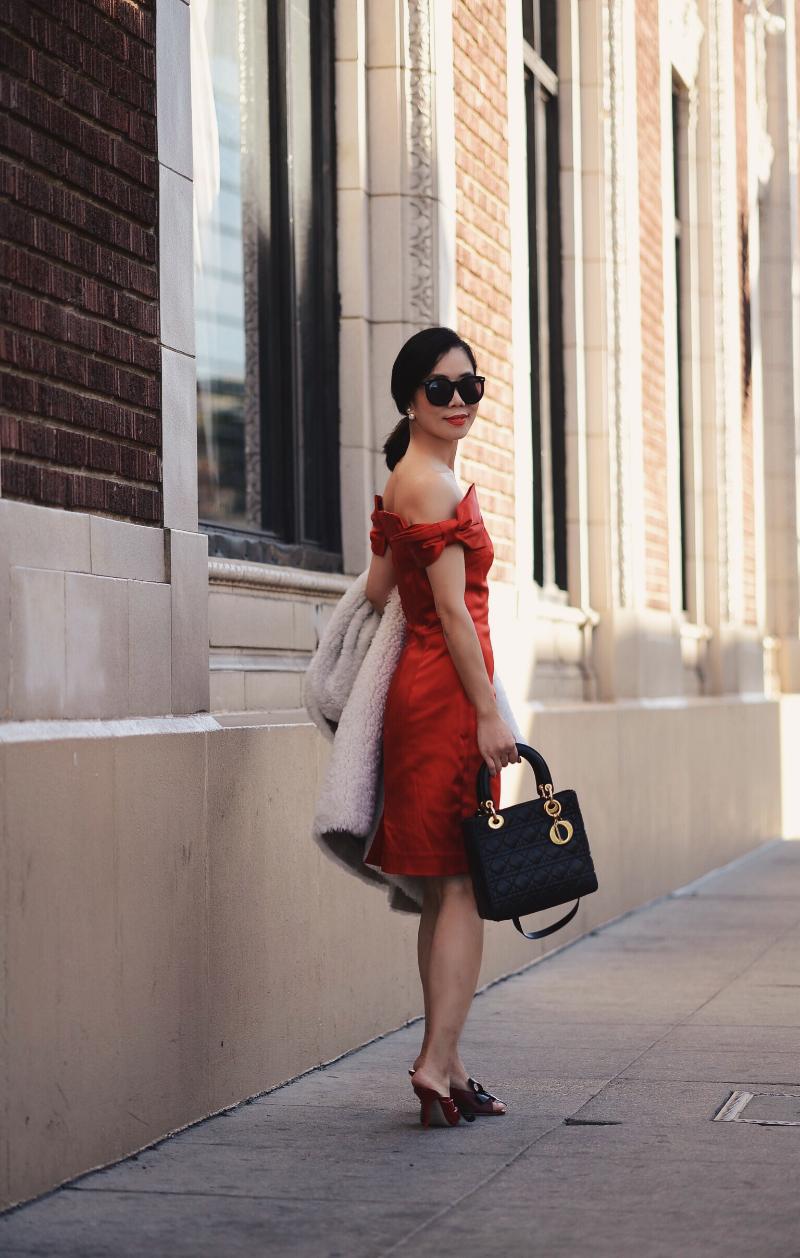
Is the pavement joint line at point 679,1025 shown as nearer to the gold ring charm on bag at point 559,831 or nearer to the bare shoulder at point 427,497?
the gold ring charm on bag at point 559,831

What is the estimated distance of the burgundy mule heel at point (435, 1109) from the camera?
18.1 feet

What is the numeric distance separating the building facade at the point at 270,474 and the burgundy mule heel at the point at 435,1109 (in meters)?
0.61

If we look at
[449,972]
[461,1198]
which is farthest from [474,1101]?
[461,1198]

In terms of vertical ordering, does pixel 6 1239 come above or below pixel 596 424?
below

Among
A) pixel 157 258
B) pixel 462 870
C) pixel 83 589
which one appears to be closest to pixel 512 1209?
pixel 462 870

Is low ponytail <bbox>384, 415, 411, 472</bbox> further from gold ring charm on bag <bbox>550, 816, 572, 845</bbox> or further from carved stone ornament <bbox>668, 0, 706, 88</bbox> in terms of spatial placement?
carved stone ornament <bbox>668, 0, 706, 88</bbox>

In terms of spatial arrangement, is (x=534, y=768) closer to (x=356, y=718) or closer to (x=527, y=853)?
(x=527, y=853)

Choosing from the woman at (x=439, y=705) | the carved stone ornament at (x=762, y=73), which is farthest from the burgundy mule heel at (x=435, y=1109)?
the carved stone ornament at (x=762, y=73)

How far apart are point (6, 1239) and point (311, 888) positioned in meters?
2.28

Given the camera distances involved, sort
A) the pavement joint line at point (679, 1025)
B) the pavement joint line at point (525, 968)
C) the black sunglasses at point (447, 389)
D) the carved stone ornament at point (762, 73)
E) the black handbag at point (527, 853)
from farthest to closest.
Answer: the carved stone ornament at point (762, 73) < the pavement joint line at point (679, 1025) < the pavement joint line at point (525, 968) < the black sunglasses at point (447, 389) < the black handbag at point (527, 853)

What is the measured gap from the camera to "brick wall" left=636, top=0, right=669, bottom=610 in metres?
13.2

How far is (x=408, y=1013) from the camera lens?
745 cm

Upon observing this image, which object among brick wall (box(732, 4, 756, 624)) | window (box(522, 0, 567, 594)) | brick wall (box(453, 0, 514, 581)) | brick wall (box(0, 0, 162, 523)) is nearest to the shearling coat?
brick wall (box(0, 0, 162, 523))

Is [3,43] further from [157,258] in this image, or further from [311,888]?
[311,888]
